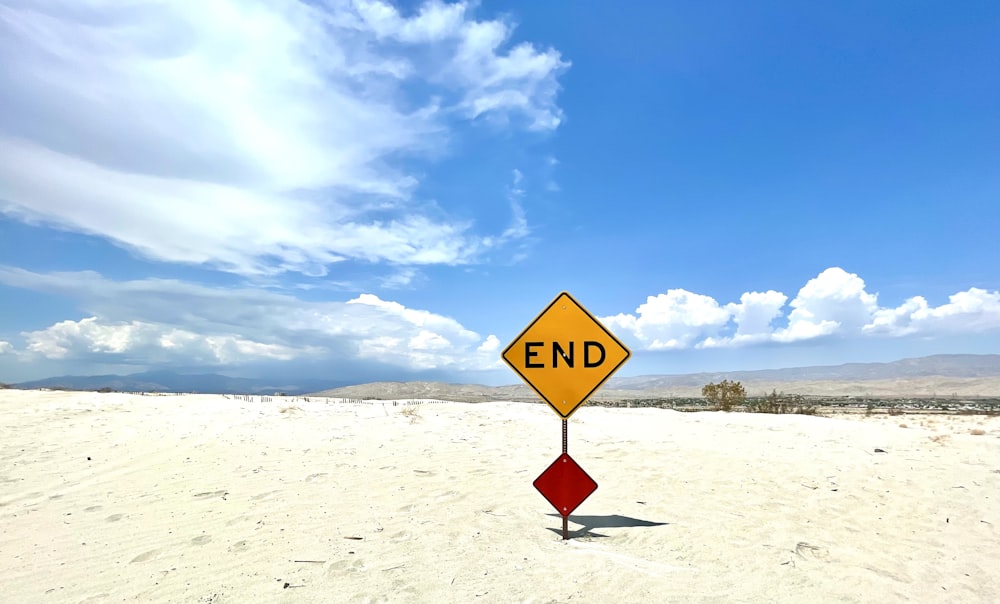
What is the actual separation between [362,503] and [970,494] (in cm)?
1053

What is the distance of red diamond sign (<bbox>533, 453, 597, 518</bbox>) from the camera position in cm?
629

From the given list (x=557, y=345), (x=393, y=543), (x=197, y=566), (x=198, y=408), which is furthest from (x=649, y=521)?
(x=198, y=408)

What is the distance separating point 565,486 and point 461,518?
161 cm

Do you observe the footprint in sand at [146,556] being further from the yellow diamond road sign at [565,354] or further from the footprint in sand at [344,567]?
the yellow diamond road sign at [565,354]

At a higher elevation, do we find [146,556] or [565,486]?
[565,486]

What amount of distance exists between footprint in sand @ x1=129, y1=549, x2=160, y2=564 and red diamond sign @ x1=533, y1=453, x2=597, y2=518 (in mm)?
4227

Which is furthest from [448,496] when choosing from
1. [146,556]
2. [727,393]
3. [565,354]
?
[727,393]

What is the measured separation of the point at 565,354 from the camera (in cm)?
636

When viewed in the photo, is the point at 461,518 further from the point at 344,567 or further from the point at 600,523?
Result: the point at 344,567

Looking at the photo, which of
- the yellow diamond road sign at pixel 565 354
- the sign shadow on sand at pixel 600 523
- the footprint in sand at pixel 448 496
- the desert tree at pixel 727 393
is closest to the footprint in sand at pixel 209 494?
the footprint in sand at pixel 448 496

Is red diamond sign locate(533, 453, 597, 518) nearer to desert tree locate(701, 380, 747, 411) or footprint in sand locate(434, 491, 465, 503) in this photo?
footprint in sand locate(434, 491, 465, 503)

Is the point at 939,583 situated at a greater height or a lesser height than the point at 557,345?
lesser

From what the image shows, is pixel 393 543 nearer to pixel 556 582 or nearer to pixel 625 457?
pixel 556 582

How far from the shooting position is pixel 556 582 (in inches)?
185
